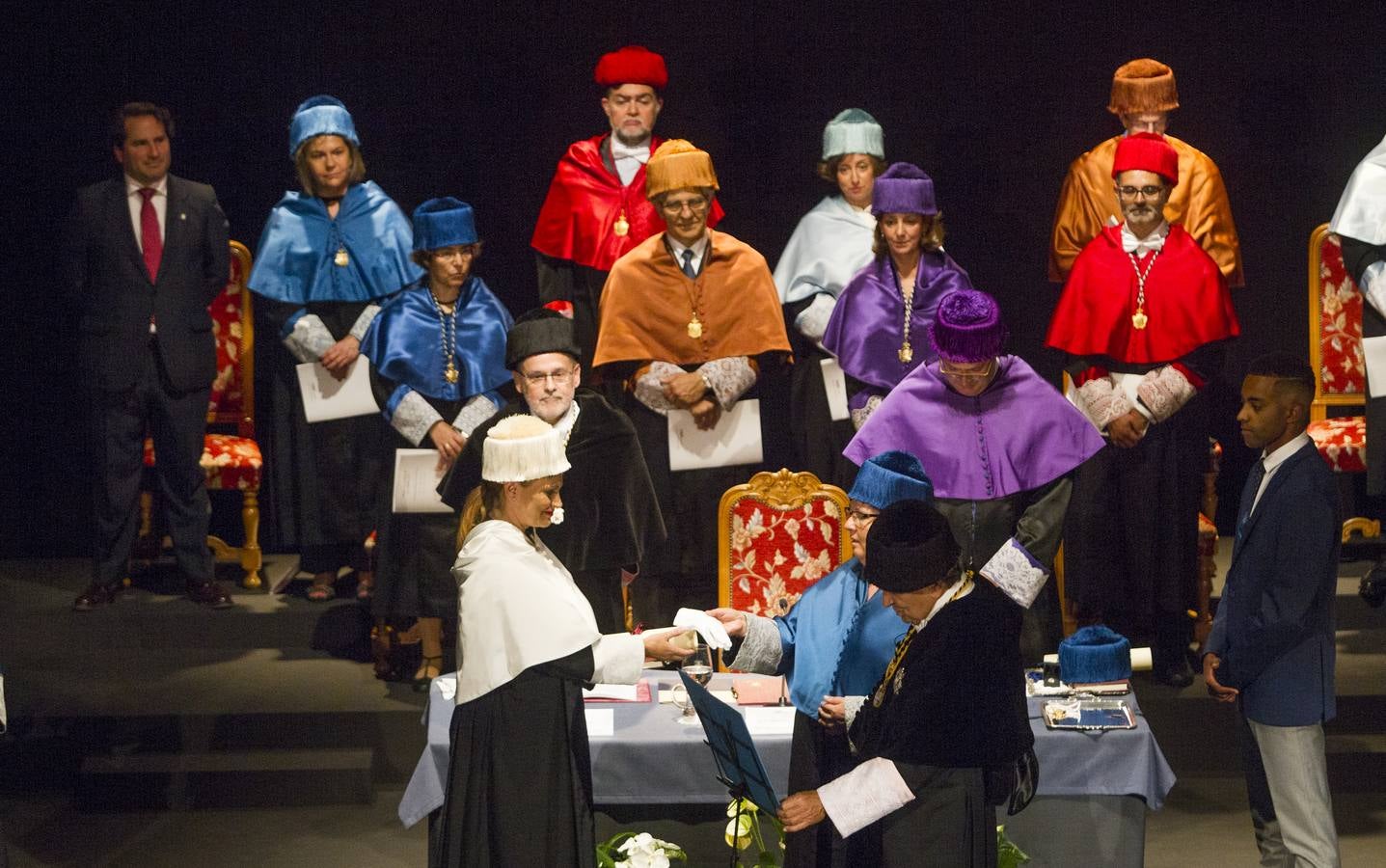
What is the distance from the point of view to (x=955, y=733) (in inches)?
156

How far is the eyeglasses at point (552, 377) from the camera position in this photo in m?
5.66

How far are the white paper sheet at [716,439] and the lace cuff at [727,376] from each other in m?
0.08

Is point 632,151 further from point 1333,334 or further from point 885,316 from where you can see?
point 1333,334

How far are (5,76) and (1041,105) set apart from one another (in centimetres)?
411

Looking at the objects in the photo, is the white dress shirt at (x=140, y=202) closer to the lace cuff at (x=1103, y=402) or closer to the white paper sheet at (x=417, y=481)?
the white paper sheet at (x=417, y=481)

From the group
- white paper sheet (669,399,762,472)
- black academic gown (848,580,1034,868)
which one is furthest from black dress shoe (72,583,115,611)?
black academic gown (848,580,1034,868)

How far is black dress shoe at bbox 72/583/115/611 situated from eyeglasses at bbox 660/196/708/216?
2.47 metres

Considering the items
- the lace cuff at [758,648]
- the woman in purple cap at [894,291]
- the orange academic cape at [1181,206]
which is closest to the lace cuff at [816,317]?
the woman in purple cap at [894,291]

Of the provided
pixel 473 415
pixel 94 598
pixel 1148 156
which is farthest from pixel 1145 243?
pixel 94 598

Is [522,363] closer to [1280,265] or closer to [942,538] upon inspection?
[942,538]

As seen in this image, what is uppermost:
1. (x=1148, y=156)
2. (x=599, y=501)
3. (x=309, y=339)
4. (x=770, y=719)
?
(x=1148, y=156)

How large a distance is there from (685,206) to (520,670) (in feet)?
8.50

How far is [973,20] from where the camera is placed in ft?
26.4

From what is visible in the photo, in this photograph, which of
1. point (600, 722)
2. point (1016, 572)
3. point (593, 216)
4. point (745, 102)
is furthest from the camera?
point (745, 102)
